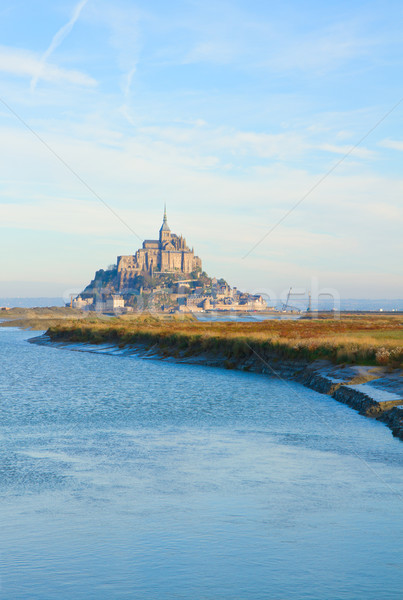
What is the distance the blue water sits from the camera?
711 centimetres

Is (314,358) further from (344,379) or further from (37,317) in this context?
(37,317)

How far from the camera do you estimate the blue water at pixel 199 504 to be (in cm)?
711

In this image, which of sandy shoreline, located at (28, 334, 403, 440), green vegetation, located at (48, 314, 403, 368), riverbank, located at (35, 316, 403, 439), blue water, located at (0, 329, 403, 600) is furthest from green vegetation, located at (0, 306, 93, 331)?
blue water, located at (0, 329, 403, 600)

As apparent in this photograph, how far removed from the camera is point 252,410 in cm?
1958

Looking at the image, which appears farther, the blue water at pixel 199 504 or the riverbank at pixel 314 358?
the riverbank at pixel 314 358

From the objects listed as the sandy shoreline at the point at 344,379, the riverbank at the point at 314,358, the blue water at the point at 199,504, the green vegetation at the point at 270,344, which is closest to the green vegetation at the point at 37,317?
the green vegetation at the point at 270,344

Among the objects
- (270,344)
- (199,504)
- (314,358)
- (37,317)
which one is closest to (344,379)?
(314,358)

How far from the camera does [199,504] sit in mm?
9758

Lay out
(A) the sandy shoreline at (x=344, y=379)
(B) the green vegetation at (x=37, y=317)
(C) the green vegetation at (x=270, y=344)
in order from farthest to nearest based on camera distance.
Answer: (B) the green vegetation at (x=37, y=317), (C) the green vegetation at (x=270, y=344), (A) the sandy shoreline at (x=344, y=379)

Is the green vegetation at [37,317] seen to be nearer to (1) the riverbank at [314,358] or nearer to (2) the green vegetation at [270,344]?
(2) the green vegetation at [270,344]

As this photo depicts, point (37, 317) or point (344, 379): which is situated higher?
point (344, 379)

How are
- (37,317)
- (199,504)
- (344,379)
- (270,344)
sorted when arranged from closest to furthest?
(199,504) → (344,379) → (270,344) → (37,317)

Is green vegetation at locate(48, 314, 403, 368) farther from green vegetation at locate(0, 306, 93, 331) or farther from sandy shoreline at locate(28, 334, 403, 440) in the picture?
green vegetation at locate(0, 306, 93, 331)

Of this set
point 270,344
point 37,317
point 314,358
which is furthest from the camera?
point 37,317
